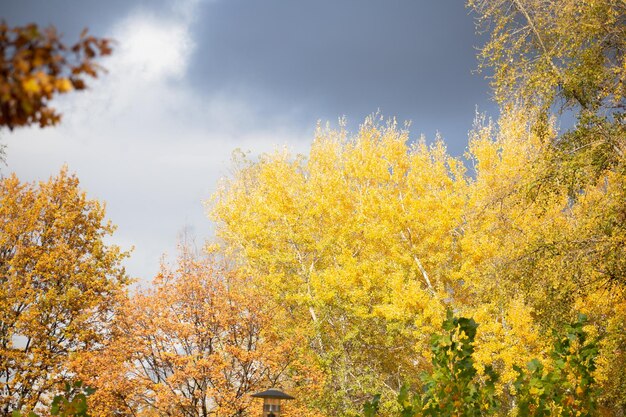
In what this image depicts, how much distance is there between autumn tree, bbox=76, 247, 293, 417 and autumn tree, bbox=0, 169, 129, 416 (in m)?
1.55

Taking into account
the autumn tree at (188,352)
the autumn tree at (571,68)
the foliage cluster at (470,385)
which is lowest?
the foliage cluster at (470,385)

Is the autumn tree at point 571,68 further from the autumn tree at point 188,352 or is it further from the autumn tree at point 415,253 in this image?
the autumn tree at point 188,352

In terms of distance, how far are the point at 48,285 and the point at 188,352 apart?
15.9ft

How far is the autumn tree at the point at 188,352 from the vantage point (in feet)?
35.7

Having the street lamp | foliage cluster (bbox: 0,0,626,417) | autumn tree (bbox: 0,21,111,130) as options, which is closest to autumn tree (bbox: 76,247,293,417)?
foliage cluster (bbox: 0,0,626,417)

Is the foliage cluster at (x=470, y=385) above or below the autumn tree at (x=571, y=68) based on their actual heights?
below

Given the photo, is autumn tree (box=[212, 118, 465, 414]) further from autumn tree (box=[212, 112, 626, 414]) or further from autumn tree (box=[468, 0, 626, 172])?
autumn tree (box=[468, 0, 626, 172])

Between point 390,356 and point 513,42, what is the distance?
37.9 feet

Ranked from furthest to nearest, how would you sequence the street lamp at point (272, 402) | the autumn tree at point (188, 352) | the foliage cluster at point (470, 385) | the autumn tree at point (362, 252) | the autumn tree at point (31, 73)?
1. the autumn tree at point (362, 252)
2. the autumn tree at point (188, 352)
3. the street lamp at point (272, 402)
4. the foliage cluster at point (470, 385)
5. the autumn tree at point (31, 73)

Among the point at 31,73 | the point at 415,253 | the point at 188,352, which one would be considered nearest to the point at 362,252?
the point at 415,253

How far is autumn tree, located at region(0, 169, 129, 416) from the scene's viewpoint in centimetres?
1244

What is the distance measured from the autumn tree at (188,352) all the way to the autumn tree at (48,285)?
1.55 m

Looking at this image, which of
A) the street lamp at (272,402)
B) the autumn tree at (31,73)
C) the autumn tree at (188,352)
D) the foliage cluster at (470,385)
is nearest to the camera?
the autumn tree at (31,73)

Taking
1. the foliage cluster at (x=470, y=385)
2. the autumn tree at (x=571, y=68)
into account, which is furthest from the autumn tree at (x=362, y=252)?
the foliage cluster at (x=470, y=385)
